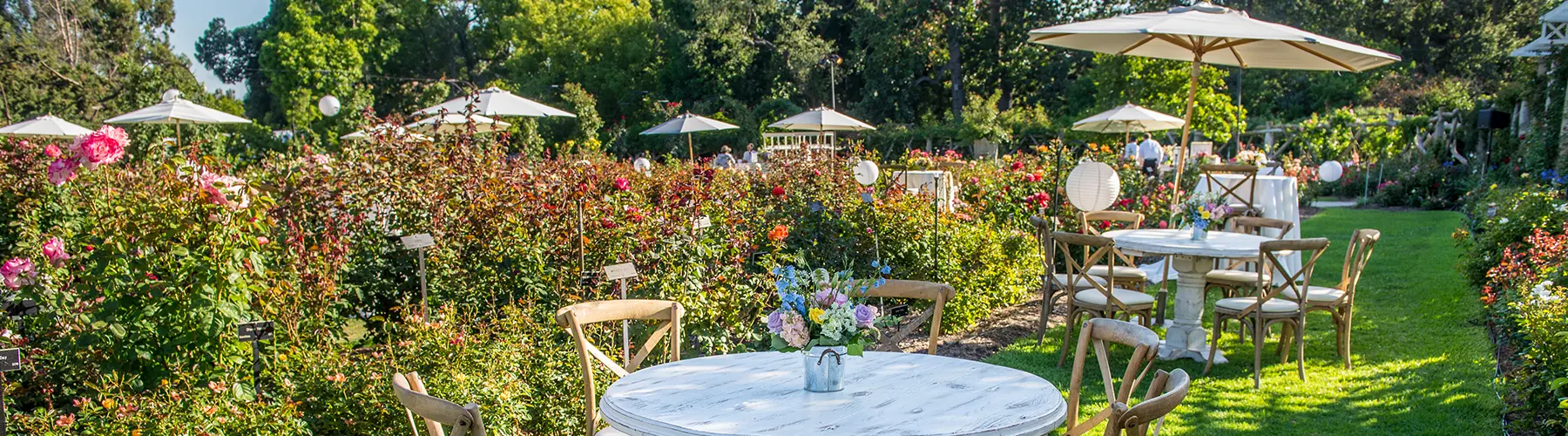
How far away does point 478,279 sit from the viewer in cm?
435

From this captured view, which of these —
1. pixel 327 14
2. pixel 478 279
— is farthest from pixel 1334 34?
pixel 327 14

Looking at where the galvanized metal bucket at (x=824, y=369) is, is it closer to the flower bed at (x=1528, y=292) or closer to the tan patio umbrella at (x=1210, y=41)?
the flower bed at (x=1528, y=292)

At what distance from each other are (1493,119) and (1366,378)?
12.7 meters

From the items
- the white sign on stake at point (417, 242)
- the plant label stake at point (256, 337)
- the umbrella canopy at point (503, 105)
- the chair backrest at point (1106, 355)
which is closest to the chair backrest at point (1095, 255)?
the chair backrest at point (1106, 355)

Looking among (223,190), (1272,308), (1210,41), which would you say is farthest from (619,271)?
(1210,41)

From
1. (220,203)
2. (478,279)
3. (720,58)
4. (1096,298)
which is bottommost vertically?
(1096,298)

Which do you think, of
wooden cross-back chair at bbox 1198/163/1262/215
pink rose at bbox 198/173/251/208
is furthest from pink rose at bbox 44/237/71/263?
wooden cross-back chair at bbox 1198/163/1262/215

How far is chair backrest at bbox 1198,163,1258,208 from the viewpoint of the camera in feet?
23.9

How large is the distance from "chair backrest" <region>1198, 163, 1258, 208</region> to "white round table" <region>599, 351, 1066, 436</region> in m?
5.30

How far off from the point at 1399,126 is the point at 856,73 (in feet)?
49.4

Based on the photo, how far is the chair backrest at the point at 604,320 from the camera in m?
2.90

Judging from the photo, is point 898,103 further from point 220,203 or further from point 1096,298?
point 220,203

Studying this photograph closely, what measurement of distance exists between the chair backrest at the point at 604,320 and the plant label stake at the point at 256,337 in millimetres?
919

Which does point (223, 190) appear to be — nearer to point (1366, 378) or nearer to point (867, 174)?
point (867, 174)
